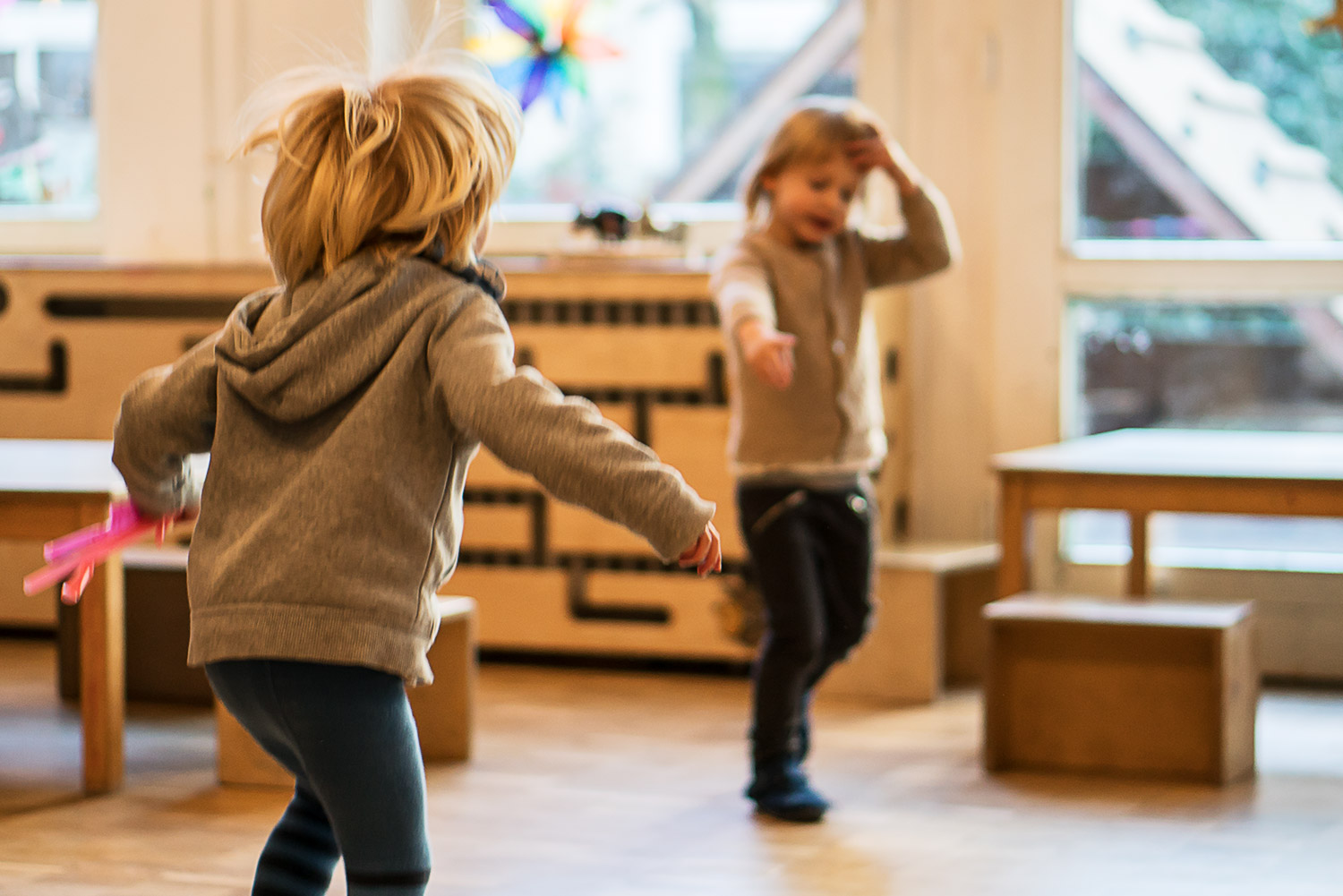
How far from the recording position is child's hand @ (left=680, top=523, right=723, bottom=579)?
→ 49.9 inches

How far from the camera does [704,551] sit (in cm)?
128

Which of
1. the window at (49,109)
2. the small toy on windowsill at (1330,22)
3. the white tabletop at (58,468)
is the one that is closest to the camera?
the white tabletop at (58,468)

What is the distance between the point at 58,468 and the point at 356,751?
62.9 inches

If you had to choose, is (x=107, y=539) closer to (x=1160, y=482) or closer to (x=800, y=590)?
(x=800, y=590)

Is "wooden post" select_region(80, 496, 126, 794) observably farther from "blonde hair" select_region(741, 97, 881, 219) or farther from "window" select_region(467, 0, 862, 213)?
"window" select_region(467, 0, 862, 213)

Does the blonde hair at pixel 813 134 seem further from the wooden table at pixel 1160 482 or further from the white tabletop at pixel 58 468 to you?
the white tabletop at pixel 58 468

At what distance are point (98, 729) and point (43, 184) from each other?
7.33 ft

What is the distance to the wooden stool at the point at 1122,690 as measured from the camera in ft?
8.45

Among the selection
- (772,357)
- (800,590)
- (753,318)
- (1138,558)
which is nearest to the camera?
(772,357)

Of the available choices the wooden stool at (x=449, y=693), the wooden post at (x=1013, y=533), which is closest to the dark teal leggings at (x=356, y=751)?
the wooden stool at (x=449, y=693)

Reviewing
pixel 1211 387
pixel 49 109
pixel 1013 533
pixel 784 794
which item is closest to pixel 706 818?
pixel 784 794

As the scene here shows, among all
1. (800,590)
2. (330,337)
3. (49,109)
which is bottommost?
(800,590)

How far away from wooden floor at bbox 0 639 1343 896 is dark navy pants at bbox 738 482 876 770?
148mm

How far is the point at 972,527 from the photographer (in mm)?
3672
